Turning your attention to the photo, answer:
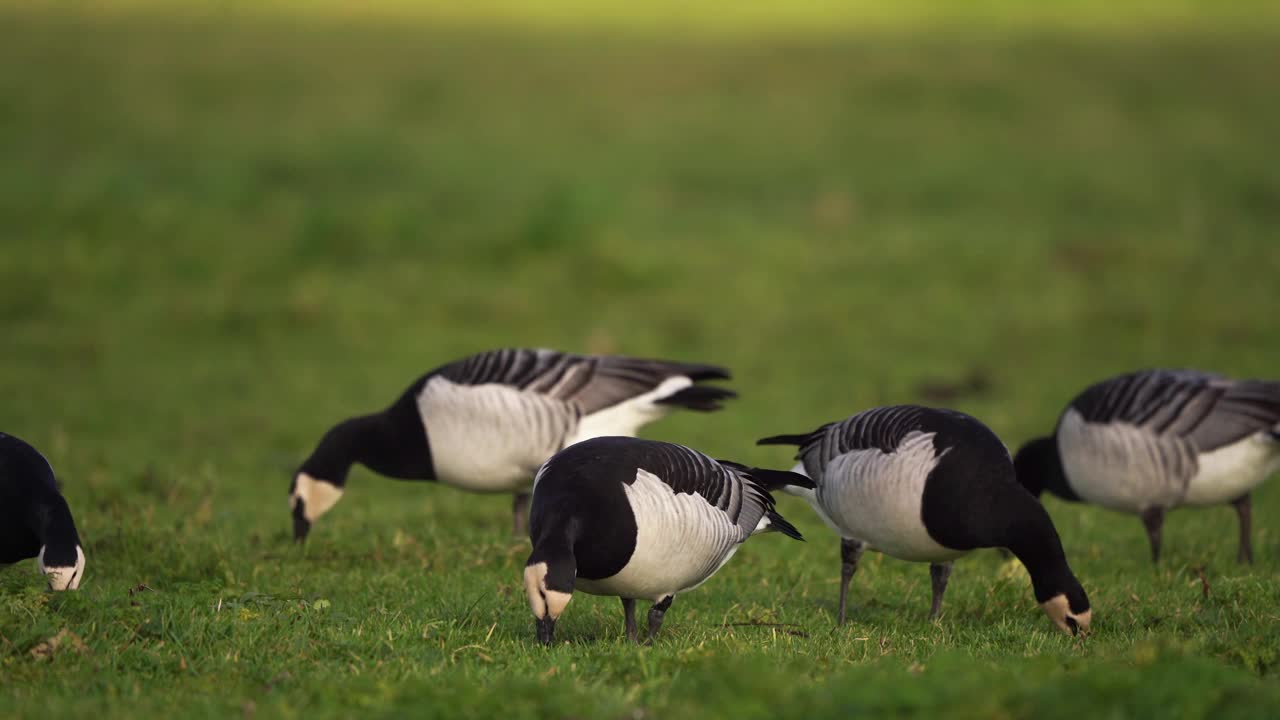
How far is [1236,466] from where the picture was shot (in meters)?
9.54

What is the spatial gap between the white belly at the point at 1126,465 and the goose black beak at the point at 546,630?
4817mm

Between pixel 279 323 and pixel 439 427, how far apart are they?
8.31 m

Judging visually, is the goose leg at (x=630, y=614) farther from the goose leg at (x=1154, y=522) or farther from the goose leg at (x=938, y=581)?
the goose leg at (x=1154, y=522)

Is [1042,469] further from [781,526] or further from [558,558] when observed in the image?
[558,558]

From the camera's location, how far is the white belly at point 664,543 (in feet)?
21.3

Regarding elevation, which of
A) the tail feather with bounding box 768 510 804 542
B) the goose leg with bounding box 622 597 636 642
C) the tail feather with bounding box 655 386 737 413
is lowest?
the goose leg with bounding box 622 597 636 642

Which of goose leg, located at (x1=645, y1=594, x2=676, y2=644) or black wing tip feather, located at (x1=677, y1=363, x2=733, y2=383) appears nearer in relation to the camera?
goose leg, located at (x1=645, y1=594, x2=676, y2=644)

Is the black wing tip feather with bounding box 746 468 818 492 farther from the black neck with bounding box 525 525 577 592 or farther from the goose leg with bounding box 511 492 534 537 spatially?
the goose leg with bounding box 511 492 534 537

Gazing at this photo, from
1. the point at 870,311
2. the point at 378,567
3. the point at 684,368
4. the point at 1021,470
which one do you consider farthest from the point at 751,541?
the point at 870,311

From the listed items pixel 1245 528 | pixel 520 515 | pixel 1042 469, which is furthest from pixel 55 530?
pixel 1245 528

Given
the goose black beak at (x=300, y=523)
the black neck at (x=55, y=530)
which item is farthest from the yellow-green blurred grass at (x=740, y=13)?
the black neck at (x=55, y=530)

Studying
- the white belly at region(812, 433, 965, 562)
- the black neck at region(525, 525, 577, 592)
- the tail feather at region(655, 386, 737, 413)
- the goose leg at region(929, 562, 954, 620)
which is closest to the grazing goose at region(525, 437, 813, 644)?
the black neck at region(525, 525, 577, 592)

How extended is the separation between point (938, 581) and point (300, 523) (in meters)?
4.41

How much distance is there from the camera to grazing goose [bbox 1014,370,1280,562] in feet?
31.2
